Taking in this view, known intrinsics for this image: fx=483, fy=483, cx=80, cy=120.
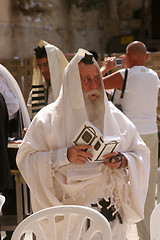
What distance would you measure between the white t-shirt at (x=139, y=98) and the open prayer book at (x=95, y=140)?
1650mm

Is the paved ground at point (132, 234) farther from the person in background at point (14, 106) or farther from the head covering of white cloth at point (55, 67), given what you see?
the head covering of white cloth at point (55, 67)

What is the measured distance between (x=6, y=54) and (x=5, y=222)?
696cm

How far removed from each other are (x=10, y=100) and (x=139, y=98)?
1181 mm

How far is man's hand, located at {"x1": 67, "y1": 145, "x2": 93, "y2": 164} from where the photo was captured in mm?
2818

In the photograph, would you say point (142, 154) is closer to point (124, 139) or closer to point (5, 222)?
point (124, 139)

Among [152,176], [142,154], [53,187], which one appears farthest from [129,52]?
[53,187]

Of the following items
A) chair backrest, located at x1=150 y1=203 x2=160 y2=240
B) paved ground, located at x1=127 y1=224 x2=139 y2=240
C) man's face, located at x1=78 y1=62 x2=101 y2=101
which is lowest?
paved ground, located at x1=127 y1=224 x2=139 y2=240

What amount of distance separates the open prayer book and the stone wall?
833 cm

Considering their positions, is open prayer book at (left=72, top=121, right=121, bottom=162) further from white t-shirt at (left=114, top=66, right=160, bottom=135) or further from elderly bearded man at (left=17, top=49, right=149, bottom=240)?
white t-shirt at (left=114, top=66, right=160, bottom=135)

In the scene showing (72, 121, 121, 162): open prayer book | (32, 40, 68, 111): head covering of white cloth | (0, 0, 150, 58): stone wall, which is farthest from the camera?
(0, 0, 150, 58): stone wall

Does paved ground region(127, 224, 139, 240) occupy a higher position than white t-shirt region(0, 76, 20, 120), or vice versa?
white t-shirt region(0, 76, 20, 120)

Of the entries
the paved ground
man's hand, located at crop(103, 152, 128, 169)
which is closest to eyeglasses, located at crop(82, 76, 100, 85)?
man's hand, located at crop(103, 152, 128, 169)

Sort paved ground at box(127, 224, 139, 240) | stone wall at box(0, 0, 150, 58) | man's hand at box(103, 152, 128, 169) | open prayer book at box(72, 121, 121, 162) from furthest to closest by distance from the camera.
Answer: stone wall at box(0, 0, 150, 58)
paved ground at box(127, 224, 139, 240)
man's hand at box(103, 152, 128, 169)
open prayer book at box(72, 121, 121, 162)

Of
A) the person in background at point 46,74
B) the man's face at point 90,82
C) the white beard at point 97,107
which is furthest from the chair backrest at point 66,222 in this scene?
the person in background at point 46,74
